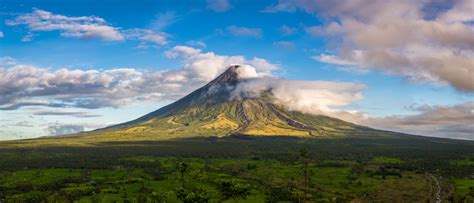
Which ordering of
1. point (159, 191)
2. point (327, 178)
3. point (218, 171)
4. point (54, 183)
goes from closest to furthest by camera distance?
point (159, 191), point (54, 183), point (327, 178), point (218, 171)

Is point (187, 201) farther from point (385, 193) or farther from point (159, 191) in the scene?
point (385, 193)

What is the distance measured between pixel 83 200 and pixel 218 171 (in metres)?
71.7

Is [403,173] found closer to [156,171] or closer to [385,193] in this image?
[385,193]

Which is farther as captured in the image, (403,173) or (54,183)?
(403,173)

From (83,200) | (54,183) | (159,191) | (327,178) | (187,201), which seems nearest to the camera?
(187,201)

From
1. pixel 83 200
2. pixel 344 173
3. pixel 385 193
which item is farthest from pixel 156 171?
pixel 385 193

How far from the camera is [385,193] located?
15188 centimetres

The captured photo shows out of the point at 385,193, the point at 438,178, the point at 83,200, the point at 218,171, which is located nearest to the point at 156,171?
the point at 218,171

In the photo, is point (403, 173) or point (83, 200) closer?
point (83, 200)

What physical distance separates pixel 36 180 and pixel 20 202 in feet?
113

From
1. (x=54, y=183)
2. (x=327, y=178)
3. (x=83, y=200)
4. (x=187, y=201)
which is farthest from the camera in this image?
(x=327, y=178)

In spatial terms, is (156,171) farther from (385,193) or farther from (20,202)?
(385,193)

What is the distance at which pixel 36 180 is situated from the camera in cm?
16950

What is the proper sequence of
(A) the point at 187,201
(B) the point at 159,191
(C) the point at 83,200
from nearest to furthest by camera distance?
(A) the point at 187,201 → (C) the point at 83,200 → (B) the point at 159,191
